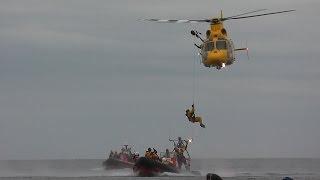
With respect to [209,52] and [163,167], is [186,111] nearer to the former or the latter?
[209,52]

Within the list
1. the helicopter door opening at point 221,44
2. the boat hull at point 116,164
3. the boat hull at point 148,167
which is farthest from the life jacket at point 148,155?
the helicopter door opening at point 221,44


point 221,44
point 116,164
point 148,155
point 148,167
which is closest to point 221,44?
point 221,44

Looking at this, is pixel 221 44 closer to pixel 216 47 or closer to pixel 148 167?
pixel 216 47

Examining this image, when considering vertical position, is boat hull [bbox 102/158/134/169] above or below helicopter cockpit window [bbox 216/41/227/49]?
below

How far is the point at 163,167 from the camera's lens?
212ft

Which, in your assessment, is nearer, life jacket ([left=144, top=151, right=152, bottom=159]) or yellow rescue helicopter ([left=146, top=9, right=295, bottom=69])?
yellow rescue helicopter ([left=146, top=9, right=295, bottom=69])

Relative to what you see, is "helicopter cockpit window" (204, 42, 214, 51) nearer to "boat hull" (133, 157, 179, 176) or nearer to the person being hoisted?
the person being hoisted

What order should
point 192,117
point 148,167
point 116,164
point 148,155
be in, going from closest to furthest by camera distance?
point 192,117, point 148,167, point 148,155, point 116,164

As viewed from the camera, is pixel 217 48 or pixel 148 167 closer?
pixel 217 48

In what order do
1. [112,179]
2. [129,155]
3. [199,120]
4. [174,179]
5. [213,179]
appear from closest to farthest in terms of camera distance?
[213,179] < [199,120] < [174,179] < [112,179] < [129,155]

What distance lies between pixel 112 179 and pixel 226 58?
2286 centimetres

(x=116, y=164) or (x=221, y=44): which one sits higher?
(x=221, y=44)

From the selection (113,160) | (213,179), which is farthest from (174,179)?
(213,179)

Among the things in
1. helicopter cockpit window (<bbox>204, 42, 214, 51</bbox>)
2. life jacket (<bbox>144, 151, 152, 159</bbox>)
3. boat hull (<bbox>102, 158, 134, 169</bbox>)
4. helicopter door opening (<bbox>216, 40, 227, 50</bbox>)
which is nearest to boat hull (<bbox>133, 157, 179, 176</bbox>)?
life jacket (<bbox>144, 151, 152, 159</bbox>)
